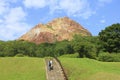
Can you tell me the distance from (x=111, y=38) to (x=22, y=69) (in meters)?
49.2

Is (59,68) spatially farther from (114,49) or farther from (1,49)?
(1,49)

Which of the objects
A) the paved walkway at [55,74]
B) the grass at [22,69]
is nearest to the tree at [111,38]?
the grass at [22,69]

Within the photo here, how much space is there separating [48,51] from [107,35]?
3196cm

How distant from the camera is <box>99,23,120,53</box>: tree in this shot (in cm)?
9569

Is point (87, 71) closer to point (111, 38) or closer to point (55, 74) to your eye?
point (55, 74)

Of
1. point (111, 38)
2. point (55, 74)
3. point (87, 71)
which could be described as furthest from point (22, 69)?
point (111, 38)

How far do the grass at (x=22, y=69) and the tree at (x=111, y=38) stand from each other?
40999 mm

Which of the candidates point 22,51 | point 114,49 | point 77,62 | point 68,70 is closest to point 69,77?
point 68,70

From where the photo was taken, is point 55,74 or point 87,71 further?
point 55,74

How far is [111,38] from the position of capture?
319ft

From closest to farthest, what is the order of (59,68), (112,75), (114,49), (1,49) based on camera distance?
(112,75) → (59,68) → (114,49) → (1,49)

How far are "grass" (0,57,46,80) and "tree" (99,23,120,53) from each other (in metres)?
41.0

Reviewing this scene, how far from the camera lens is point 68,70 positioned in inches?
1967

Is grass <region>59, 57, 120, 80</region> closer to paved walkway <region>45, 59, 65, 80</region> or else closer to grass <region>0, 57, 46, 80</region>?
paved walkway <region>45, 59, 65, 80</region>
